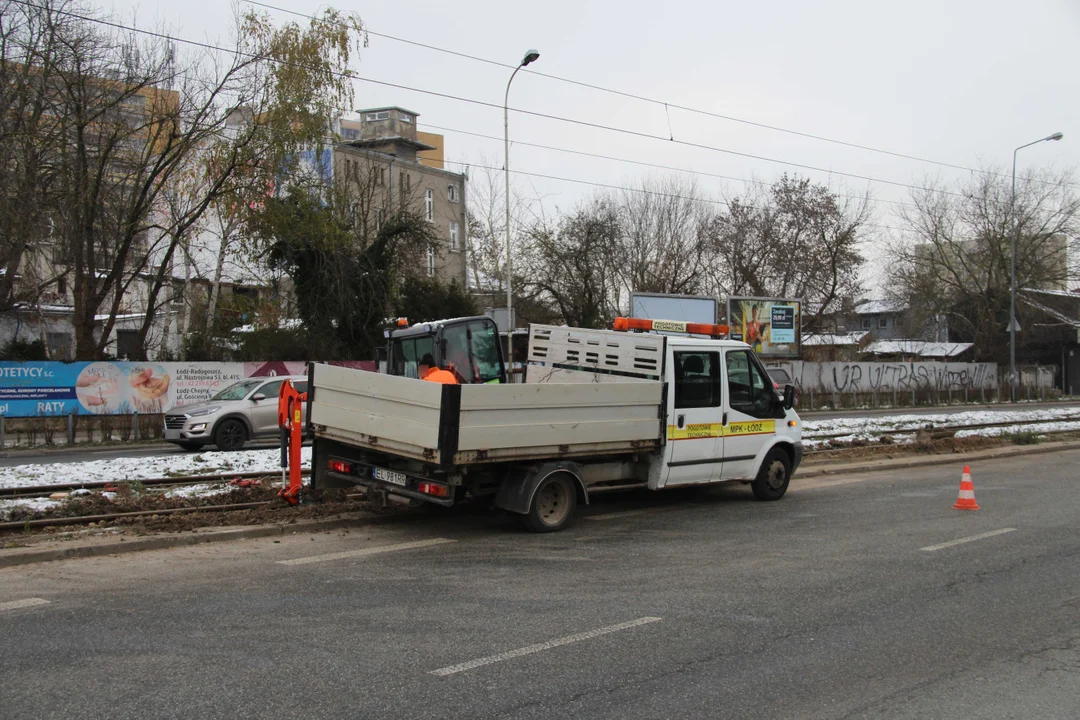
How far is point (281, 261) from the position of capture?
108ft

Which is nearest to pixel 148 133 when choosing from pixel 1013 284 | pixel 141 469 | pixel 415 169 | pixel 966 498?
pixel 141 469

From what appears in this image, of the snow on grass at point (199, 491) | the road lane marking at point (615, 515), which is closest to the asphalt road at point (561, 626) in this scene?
the road lane marking at point (615, 515)

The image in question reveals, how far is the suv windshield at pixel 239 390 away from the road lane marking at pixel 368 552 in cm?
1122

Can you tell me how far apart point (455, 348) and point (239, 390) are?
7.05m

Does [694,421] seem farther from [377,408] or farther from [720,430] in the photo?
[377,408]

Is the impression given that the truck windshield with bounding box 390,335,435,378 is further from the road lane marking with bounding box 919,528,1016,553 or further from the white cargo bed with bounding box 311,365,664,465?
the road lane marking with bounding box 919,528,1016,553

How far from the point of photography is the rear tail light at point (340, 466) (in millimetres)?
9570

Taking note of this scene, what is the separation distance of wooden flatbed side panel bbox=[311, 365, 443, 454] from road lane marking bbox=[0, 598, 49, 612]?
3309 millimetres

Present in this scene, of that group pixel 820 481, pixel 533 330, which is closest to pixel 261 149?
pixel 533 330

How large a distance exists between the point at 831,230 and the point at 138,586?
48.1 m

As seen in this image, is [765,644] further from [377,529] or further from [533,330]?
[533,330]

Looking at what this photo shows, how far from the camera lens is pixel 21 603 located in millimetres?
6324

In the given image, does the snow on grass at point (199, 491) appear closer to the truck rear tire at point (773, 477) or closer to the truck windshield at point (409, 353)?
the truck windshield at point (409, 353)

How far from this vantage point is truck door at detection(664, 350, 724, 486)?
1031 cm
